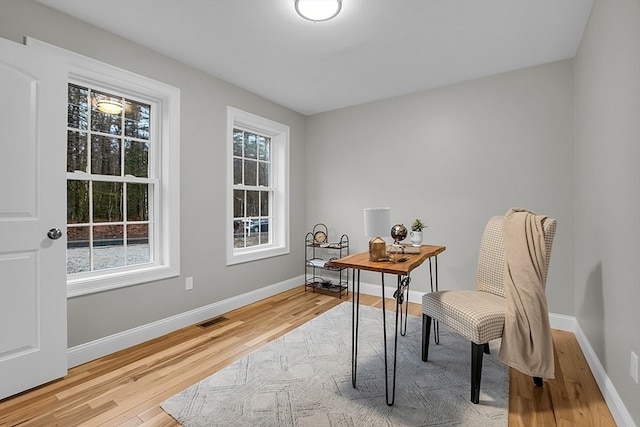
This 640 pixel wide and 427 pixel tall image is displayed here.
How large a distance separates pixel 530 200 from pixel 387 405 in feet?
7.91

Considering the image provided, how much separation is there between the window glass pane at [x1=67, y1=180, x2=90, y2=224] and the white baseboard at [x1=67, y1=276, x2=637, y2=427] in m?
0.93

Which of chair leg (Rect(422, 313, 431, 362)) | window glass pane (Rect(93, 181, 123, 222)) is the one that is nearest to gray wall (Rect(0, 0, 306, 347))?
window glass pane (Rect(93, 181, 123, 222))

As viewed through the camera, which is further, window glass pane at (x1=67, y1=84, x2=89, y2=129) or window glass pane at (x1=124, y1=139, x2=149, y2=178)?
window glass pane at (x1=124, y1=139, x2=149, y2=178)

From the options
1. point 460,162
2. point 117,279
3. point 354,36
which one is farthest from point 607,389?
point 117,279

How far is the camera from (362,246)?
412 centimetres

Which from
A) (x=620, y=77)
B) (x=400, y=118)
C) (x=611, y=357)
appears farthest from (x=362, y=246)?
(x=620, y=77)

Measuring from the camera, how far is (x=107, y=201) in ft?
8.30

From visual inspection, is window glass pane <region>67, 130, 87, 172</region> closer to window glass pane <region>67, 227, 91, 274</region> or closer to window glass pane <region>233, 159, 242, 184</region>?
window glass pane <region>67, 227, 91, 274</region>

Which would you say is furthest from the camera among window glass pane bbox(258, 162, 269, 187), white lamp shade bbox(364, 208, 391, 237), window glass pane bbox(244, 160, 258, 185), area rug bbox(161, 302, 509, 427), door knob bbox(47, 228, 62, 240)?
window glass pane bbox(258, 162, 269, 187)

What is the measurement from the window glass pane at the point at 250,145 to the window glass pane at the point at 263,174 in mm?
160

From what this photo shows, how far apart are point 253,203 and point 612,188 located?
335cm

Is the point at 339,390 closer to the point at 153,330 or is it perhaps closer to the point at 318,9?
the point at 153,330

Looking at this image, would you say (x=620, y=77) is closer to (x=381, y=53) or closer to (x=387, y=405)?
(x=381, y=53)

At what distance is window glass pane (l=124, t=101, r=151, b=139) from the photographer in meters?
2.68
